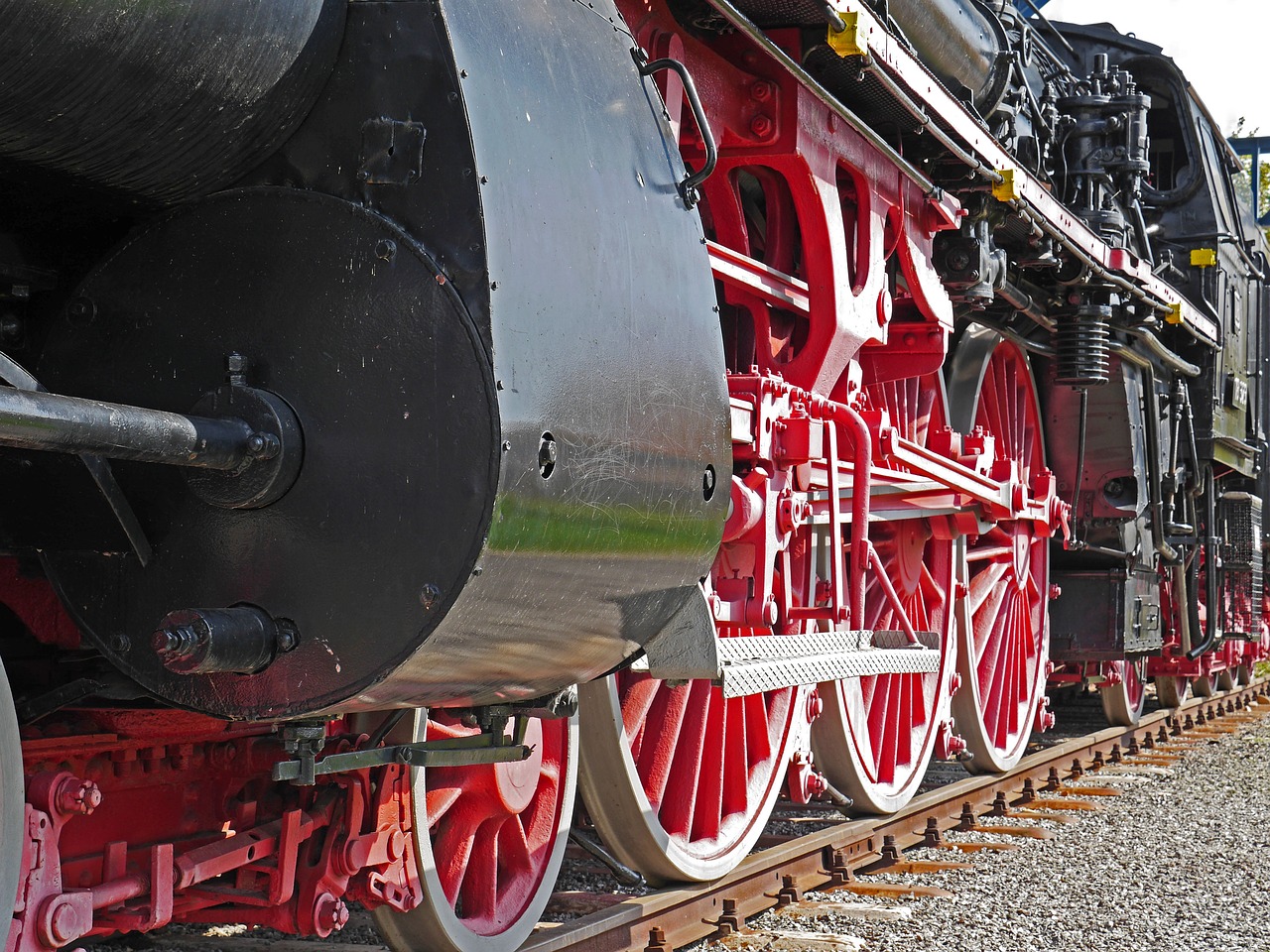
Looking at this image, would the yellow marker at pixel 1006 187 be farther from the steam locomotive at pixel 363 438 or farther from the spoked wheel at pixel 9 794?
the spoked wheel at pixel 9 794

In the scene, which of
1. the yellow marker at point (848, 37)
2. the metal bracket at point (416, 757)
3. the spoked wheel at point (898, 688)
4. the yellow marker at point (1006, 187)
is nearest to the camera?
the metal bracket at point (416, 757)

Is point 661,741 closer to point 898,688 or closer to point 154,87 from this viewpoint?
point 898,688

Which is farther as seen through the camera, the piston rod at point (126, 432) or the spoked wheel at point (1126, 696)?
the spoked wheel at point (1126, 696)

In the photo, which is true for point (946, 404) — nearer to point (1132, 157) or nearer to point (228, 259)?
point (1132, 157)

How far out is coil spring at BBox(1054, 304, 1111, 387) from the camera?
6520mm

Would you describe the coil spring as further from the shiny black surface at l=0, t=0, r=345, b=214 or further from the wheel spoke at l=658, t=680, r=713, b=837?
the shiny black surface at l=0, t=0, r=345, b=214

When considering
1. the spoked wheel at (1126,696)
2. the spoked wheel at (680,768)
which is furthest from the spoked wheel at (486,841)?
the spoked wheel at (1126,696)

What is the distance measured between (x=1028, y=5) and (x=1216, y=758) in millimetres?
4145

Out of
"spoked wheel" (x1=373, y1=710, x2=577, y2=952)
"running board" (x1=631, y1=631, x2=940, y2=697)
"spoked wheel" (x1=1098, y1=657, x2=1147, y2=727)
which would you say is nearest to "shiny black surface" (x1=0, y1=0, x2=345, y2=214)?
"running board" (x1=631, y1=631, x2=940, y2=697)

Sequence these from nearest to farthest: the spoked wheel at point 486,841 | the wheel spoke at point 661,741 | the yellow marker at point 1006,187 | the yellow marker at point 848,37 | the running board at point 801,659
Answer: the running board at point 801,659
the spoked wheel at point 486,841
the yellow marker at point 848,37
the wheel spoke at point 661,741
the yellow marker at point 1006,187

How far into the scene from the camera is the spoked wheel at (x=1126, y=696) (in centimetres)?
865

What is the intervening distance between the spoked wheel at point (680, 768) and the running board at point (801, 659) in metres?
0.32

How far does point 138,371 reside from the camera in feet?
6.32

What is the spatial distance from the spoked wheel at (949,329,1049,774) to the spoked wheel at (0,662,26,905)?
491 cm
